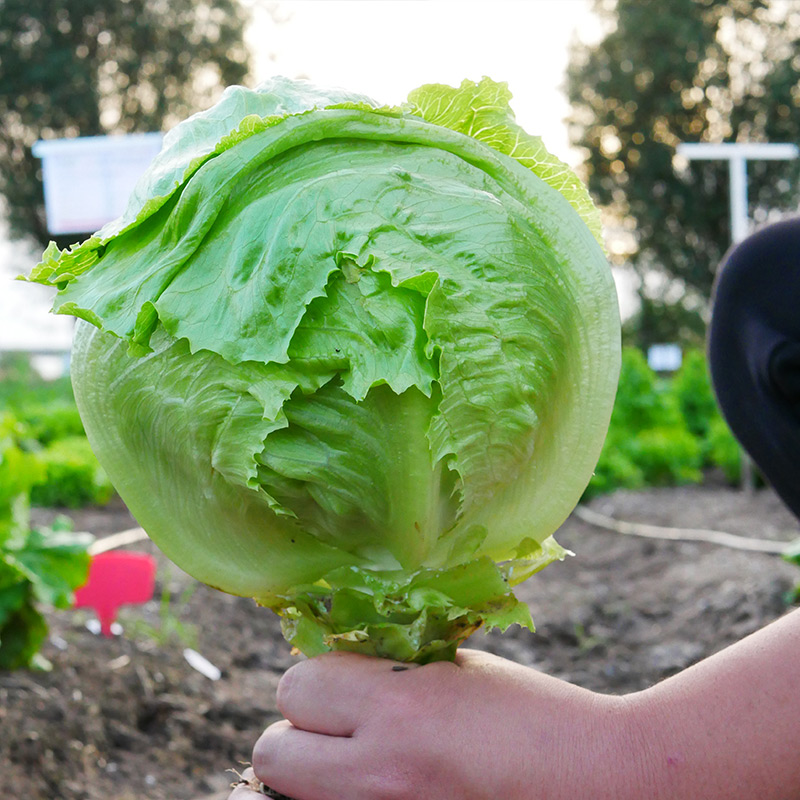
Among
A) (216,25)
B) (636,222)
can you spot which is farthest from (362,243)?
(636,222)

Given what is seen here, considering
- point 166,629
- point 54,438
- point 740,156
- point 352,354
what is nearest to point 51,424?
point 54,438

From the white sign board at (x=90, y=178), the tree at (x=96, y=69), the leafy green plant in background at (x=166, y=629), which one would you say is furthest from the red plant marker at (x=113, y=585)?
the tree at (x=96, y=69)

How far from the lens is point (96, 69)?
28.4m

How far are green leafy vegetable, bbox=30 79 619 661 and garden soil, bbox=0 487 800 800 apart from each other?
224cm

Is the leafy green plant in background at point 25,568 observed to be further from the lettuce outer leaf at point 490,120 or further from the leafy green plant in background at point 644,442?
the leafy green plant in background at point 644,442

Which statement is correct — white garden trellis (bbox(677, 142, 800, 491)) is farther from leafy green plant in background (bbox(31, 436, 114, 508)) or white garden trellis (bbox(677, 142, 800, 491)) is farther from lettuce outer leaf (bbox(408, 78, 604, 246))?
lettuce outer leaf (bbox(408, 78, 604, 246))

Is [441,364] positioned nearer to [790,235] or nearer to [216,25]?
[790,235]

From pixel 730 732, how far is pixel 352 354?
0.95m

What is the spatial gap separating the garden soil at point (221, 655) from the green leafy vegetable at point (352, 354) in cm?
224

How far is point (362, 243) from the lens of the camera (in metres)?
1.32

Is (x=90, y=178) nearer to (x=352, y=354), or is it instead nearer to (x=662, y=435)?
(x=352, y=354)

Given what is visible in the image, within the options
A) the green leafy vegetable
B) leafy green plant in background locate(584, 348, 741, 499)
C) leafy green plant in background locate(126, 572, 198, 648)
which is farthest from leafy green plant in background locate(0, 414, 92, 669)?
leafy green plant in background locate(584, 348, 741, 499)

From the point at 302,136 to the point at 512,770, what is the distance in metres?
1.17

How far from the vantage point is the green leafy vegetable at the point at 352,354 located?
1.33 metres
